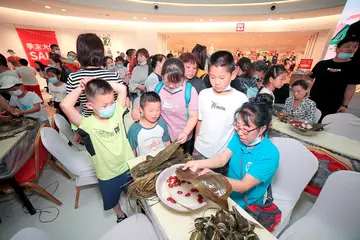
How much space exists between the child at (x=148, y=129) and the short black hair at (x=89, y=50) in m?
0.55

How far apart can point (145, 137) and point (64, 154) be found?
90 centimetres

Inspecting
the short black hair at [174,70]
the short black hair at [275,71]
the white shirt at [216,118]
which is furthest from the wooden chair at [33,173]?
the short black hair at [275,71]

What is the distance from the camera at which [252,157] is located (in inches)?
43.0

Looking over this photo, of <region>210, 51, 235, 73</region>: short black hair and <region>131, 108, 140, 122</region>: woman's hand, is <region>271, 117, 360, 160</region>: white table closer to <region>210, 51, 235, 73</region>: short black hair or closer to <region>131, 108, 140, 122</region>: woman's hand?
<region>210, 51, 235, 73</region>: short black hair

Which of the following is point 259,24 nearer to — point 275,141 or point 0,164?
point 275,141

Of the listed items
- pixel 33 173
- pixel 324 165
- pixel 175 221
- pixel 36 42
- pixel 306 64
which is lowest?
pixel 33 173

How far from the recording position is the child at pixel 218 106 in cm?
129

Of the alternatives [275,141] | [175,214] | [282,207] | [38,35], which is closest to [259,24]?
[275,141]

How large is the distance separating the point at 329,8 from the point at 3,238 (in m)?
8.51

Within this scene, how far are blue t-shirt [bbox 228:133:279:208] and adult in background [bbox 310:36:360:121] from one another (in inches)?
89.5

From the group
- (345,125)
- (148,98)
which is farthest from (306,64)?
(148,98)

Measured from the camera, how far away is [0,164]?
59.6 inches

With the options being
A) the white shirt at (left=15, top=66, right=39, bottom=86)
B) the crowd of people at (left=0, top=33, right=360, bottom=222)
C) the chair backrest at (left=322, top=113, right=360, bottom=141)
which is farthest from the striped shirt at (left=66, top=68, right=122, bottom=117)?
the white shirt at (left=15, top=66, right=39, bottom=86)

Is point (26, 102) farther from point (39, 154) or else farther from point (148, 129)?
point (148, 129)
